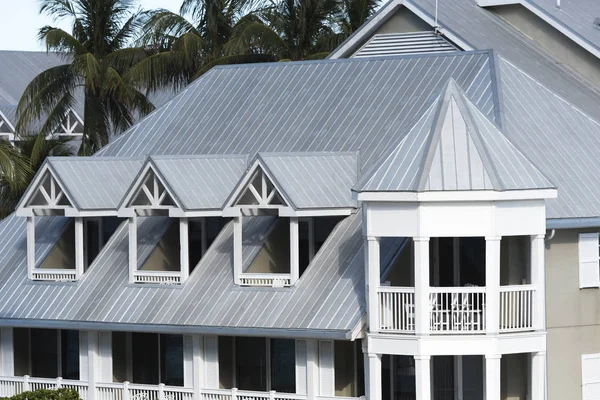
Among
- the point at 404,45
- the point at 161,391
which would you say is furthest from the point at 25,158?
the point at 161,391

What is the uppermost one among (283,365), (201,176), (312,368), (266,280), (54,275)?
(201,176)

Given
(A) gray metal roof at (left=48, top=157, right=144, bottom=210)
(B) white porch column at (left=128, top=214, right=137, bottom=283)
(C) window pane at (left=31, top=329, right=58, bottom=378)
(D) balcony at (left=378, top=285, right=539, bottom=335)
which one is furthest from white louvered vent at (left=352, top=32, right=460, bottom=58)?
(C) window pane at (left=31, top=329, right=58, bottom=378)

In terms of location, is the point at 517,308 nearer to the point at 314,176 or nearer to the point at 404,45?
the point at 314,176

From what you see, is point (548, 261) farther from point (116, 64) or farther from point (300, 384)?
point (116, 64)

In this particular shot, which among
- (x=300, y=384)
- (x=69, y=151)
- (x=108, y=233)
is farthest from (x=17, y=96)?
(x=300, y=384)

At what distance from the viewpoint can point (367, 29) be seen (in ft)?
151

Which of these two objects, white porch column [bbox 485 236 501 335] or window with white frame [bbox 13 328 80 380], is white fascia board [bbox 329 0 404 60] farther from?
white porch column [bbox 485 236 501 335]

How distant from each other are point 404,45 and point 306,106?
17.9ft

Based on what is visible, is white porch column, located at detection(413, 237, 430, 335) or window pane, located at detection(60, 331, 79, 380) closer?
white porch column, located at detection(413, 237, 430, 335)

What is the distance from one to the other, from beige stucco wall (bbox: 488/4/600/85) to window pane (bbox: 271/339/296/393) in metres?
11.5

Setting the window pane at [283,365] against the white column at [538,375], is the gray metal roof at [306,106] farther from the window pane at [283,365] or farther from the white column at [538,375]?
the white column at [538,375]

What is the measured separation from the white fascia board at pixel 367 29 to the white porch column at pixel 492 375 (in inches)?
524

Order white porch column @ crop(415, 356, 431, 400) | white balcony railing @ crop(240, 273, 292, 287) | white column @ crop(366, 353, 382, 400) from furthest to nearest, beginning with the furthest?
white balcony railing @ crop(240, 273, 292, 287) < white column @ crop(366, 353, 382, 400) < white porch column @ crop(415, 356, 431, 400)

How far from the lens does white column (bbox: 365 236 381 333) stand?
34.6m
